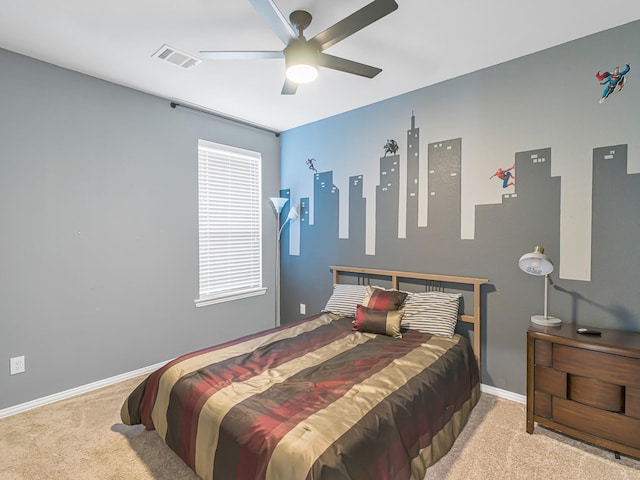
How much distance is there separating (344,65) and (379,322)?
76.2 inches

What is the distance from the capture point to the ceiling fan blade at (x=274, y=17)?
5.00 feet

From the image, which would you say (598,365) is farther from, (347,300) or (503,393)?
(347,300)

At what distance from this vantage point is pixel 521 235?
2.56m

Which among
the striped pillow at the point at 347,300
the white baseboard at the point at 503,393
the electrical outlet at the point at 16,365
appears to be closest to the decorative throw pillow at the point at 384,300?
the striped pillow at the point at 347,300

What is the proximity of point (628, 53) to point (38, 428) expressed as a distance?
15.8 feet

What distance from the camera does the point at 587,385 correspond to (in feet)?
6.49

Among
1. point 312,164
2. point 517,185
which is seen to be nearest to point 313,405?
point 517,185

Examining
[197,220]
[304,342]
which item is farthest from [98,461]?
[197,220]

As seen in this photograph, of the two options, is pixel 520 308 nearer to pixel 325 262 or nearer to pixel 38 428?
pixel 325 262

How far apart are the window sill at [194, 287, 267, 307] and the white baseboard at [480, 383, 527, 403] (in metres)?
2.69

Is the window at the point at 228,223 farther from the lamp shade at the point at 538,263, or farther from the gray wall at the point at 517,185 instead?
the lamp shade at the point at 538,263

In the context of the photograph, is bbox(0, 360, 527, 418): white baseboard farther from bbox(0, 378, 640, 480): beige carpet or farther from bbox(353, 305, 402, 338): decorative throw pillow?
bbox(353, 305, 402, 338): decorative throw pillow

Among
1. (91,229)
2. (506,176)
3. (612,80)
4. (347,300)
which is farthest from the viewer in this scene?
(347,300)

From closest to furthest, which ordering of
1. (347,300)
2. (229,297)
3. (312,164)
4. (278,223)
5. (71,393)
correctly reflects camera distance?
(71,393)
(347,300)
(229,297)
(312,164)
(278,223)
